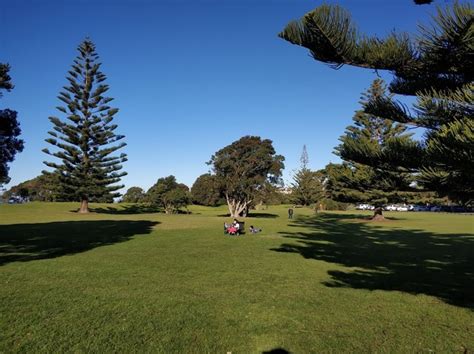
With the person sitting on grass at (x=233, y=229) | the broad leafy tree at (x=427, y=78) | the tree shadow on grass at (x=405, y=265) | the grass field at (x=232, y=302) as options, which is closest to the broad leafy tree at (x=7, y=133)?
the grass field at (x=232, y=302)

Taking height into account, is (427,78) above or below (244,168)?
below

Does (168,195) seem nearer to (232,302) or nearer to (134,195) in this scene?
(134,195)

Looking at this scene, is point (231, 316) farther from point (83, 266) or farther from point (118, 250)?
point (118, 250)

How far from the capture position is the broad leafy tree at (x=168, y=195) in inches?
1785

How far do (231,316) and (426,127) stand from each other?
386 cm

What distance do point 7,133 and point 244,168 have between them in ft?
75.3

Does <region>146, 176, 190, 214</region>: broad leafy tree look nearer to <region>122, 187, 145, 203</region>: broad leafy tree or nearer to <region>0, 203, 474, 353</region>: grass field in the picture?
<region>122, 187, 145, 203</region>: broad leafy tree

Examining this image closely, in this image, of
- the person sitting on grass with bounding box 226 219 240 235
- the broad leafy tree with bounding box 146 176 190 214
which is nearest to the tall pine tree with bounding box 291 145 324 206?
the broad leafy tree with bounding box 146 176 190 214

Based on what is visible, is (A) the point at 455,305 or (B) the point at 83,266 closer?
(A) the point at 455,305

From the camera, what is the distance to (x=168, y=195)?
Answer: 4581 centimetres

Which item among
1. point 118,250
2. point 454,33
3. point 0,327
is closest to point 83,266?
point 118,250

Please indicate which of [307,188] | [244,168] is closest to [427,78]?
[244,168]

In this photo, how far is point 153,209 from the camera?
50375 millimetres

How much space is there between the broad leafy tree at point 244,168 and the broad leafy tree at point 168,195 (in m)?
8.81
